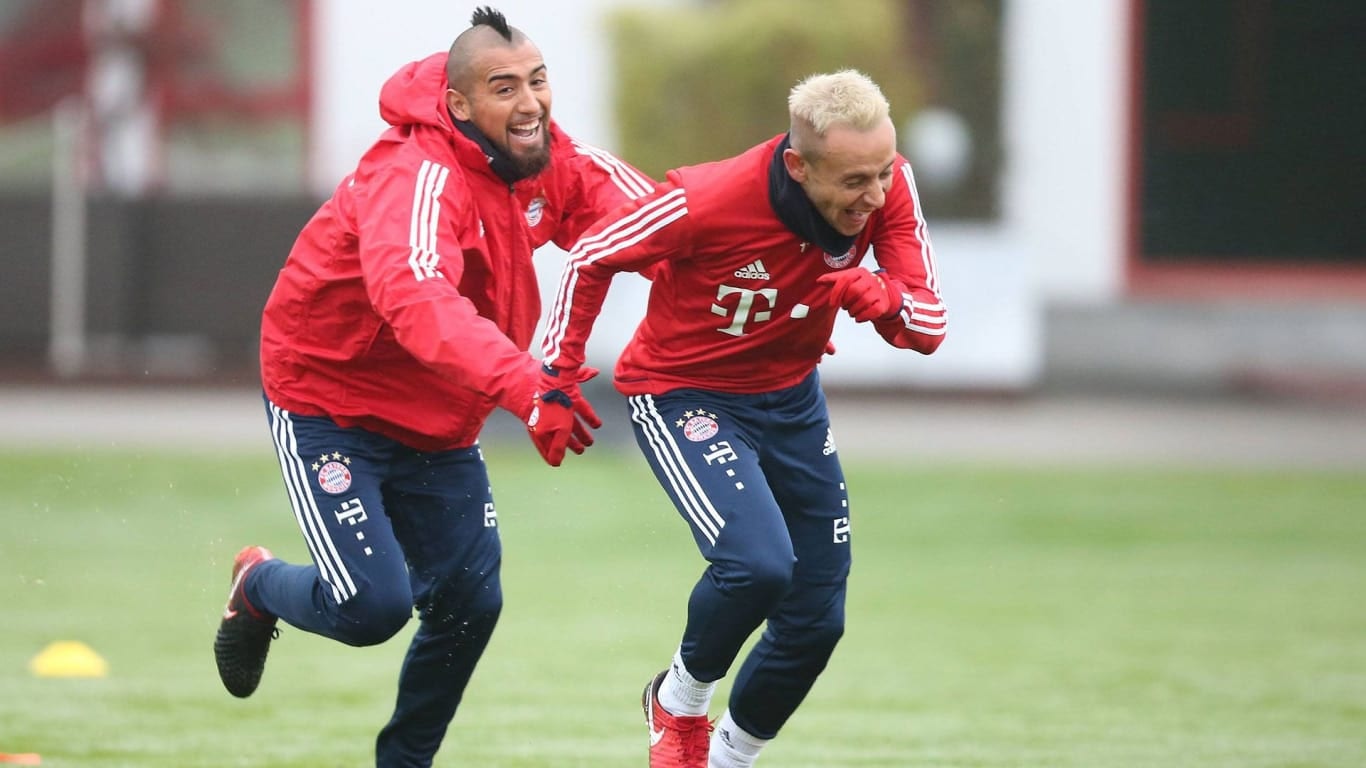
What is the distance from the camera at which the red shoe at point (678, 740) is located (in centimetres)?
589

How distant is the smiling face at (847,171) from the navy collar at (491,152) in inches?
31.1

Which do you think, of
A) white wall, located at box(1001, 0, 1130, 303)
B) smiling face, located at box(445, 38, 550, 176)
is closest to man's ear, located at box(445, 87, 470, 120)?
smiling face, located at box(445, 38, 550, 176)

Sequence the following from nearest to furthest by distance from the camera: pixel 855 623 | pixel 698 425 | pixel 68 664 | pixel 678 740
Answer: pixel 698 425 → pixel 678 740 → pixel 68 664 → pixel 855 623

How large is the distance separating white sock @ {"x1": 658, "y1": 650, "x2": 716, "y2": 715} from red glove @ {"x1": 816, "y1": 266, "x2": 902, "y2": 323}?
3.90 feet

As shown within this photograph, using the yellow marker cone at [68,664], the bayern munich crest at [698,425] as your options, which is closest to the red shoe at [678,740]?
the bayern munich crest at [698,425]

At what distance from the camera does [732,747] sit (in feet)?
19.9

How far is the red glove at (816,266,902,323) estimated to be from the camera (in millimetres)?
5387

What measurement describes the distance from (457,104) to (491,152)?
0.18 meters

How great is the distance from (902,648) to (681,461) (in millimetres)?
3773

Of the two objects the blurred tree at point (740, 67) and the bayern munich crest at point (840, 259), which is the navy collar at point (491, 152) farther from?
the blurred tree at point (740, 67)

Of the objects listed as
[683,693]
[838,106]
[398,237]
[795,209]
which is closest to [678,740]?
[683,693]

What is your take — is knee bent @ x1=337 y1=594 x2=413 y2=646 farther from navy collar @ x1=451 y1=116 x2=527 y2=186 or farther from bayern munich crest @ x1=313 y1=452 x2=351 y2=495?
navy collar @ x1=451 y1=116 x2=527 y2=186

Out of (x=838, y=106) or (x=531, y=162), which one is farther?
(x=531, y=162)

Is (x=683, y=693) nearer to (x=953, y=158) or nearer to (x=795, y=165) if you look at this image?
(x=795, y=165)
